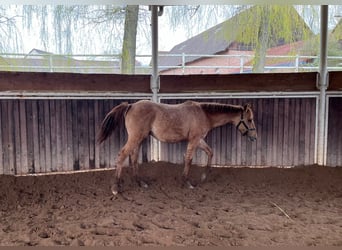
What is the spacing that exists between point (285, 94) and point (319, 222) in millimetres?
1778

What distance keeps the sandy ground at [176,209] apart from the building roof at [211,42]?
1.71 m

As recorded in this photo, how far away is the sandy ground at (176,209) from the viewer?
76.2 inches

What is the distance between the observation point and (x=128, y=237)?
1931 mm

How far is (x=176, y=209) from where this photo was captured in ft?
8.14

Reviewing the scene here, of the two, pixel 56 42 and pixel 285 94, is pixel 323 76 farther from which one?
pixel 56 42

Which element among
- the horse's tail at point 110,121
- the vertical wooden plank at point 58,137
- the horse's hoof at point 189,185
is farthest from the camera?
the vertical wooden plank at point 58,137

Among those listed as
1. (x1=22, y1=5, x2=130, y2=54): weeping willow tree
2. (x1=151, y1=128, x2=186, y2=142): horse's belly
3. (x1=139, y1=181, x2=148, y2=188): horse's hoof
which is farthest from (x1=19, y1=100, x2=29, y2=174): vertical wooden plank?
(x1=151, y1=128, x2=186, y2=142): horse's belly

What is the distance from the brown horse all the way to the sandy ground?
11.3 inches

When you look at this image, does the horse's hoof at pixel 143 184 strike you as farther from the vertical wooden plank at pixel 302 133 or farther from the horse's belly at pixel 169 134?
the vertical wooden plank at pixel 302 133

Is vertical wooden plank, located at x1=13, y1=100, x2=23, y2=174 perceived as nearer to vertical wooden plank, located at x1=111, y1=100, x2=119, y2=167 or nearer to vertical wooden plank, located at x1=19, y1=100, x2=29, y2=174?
vertical wooden plank, located at x1=19, y1=100, x2=29, y2=174

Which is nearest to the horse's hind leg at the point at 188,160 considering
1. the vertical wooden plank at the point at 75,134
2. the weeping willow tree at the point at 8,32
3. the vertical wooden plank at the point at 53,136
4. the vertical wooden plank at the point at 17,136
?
the vertical wooden plank at the point at 75,134

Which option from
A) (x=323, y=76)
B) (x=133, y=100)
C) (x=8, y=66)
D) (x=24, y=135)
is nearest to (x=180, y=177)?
(x=133, y=100)

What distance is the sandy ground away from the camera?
6.35ft

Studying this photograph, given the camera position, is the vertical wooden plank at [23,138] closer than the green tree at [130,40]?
Yes
